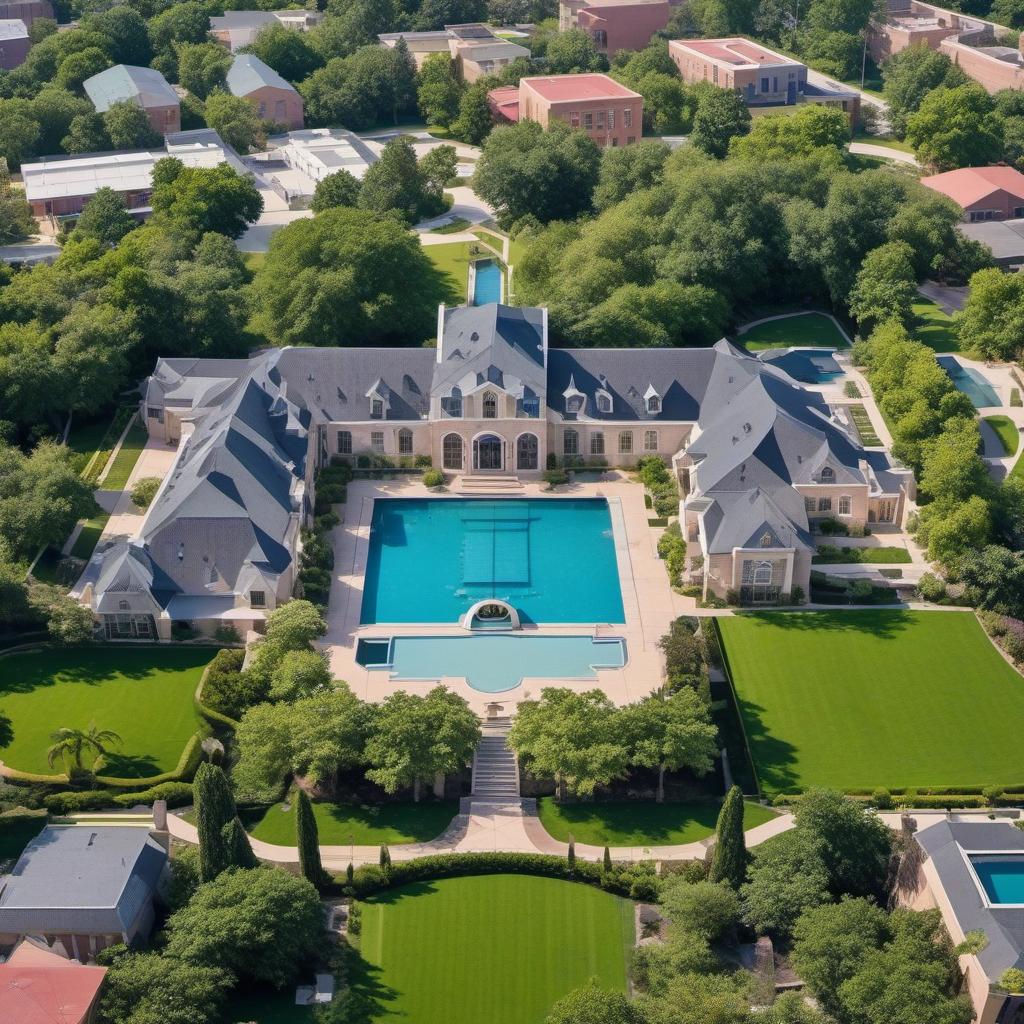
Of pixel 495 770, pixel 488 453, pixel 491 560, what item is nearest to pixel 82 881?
pixel 495 770

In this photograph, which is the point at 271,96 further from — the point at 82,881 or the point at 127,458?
the point at 82,881

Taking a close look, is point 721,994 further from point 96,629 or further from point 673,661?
point 96,629

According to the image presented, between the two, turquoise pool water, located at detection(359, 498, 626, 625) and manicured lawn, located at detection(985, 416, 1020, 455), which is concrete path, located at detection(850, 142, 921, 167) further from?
turquoise pool water, located at detection(359, 498, 626, 625)

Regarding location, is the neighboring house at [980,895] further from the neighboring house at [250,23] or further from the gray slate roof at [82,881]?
the neighboring house at [250,23]

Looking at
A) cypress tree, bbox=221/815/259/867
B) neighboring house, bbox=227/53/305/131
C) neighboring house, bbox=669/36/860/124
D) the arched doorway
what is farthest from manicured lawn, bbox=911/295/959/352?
neighboring house, bbox=227/53/305/131

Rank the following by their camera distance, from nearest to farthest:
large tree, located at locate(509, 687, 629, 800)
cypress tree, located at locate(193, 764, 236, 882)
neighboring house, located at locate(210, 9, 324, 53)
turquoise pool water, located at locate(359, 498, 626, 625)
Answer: cypress tree, located at locate(193, 764, 236, 882) → large tree, located at locate(509, 687, 629, 800) → turquoise pool water, located at locate(359, 498, 626, 625) → neighboring house, located at locate(210, 9, 324, 53)

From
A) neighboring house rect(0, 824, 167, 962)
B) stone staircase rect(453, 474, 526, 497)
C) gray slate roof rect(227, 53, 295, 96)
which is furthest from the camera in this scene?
gray slate roof rect(227, 53, 295, 96)

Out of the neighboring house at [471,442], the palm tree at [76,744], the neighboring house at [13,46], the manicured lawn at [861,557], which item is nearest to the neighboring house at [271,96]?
the neighboring house at [13,46]
